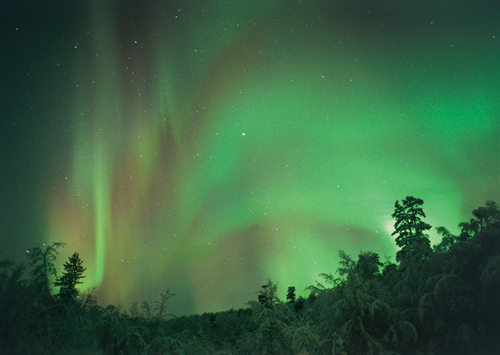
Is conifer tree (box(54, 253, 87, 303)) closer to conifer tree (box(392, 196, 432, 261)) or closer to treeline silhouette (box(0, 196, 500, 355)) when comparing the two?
treeline silhouette (box(0, 196, 500, 355))

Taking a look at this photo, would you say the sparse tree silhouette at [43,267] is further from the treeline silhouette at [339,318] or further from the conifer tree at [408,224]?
the conifer tree at [408,224]

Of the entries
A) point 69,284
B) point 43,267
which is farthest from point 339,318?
point 69,284

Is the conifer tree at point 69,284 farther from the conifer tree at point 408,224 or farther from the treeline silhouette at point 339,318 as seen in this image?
the conifer tree at point 408,224

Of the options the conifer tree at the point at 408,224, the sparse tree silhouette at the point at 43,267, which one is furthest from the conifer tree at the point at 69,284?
the conifer tree at the point at 408,224

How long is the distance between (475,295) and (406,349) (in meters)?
3.48

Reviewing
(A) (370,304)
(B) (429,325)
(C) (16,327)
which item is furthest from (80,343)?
(B) (429,325)

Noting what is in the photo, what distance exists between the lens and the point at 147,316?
Result: 55.2ft

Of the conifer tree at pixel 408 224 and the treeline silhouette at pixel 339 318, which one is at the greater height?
the conifer tree at pixel 408 224

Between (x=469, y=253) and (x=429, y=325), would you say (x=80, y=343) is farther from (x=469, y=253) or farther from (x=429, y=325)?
(x=469, y=253)

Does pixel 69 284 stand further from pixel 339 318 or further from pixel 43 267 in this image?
pixel 339 318

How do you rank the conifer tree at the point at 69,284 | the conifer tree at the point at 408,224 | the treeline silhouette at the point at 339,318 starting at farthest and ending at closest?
the conifer tree at the point at 408,224, the conifer tree at the point at 69,284, the treeline silhouette at the point at 339,318

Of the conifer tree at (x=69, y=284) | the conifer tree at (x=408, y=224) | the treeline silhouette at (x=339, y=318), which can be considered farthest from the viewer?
the conifer tree at (x=408, y=224)

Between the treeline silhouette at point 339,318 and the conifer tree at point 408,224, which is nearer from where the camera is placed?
the treeline silhouette at point 339,318

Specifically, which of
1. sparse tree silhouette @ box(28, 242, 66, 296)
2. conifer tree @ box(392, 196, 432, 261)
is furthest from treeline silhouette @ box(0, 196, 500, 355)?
conifer tree @ box(392, 196, 432, 261)
